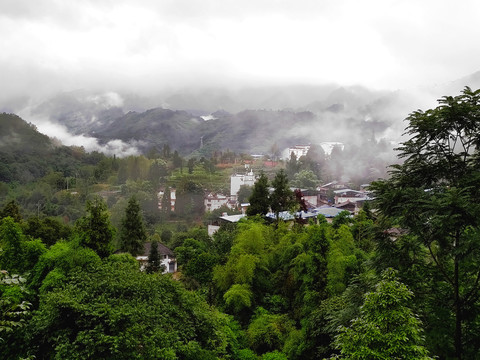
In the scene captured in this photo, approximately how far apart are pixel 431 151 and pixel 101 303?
22.2ft

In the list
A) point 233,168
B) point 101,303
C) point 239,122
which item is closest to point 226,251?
point 101,303

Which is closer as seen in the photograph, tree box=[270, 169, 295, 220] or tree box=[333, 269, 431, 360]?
tree box=[333, 269, 431, 360]

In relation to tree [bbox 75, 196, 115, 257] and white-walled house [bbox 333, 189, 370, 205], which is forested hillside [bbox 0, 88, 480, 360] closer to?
tree [bbox 75, 196, 115, 257]

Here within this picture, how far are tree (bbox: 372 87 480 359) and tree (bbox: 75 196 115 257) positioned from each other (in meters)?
9.99

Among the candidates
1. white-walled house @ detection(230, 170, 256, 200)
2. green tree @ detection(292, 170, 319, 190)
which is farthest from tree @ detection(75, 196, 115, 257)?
green tree @ detection(292, 170, 319, 190)

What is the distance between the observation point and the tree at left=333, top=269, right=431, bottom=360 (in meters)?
4.05

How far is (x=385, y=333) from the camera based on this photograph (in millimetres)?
4367

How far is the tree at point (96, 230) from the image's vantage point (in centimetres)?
1315

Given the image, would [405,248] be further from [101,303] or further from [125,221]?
[125,221]

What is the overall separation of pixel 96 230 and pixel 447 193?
11.4m

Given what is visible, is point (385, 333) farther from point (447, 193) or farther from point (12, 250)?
point (12, 250)

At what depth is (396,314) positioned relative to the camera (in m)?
4.36

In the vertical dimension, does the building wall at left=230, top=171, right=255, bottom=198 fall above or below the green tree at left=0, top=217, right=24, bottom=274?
above

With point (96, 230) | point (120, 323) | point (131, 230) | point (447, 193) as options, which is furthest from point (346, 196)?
point (120, 323)
